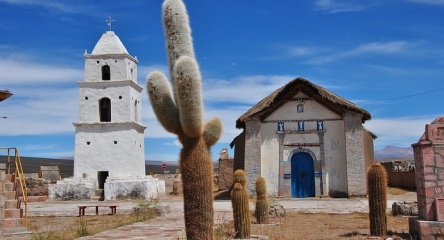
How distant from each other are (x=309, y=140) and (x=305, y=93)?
2353 millimetres

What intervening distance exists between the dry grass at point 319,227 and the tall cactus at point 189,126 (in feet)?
6.89

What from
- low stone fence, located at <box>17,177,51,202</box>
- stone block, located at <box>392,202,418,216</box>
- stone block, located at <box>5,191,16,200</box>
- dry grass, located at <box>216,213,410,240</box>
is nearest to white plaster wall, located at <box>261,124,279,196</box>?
dry grass, located at <box>216,213,410,240</box>

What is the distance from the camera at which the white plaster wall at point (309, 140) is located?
22656 mm

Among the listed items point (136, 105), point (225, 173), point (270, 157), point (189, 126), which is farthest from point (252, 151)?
point (189, 126)

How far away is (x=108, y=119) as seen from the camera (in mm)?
27828

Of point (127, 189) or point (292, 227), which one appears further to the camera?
point (127, 189)

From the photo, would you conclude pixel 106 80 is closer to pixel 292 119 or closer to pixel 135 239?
pixel 292 119

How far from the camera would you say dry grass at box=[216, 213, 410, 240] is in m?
10.3

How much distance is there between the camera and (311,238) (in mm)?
10062

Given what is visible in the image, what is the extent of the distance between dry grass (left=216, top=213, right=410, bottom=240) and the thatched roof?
828cm

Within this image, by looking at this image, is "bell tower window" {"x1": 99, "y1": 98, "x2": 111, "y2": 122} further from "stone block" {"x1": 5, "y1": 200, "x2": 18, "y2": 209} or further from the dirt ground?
"stone block" {"x1": 5, "y1": 200, "x2": 18, "y2": 209}

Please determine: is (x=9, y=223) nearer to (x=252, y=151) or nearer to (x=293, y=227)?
(x=293, y=227)

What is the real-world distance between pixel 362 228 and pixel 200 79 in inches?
269

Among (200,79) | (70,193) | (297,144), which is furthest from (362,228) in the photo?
(70,193)
